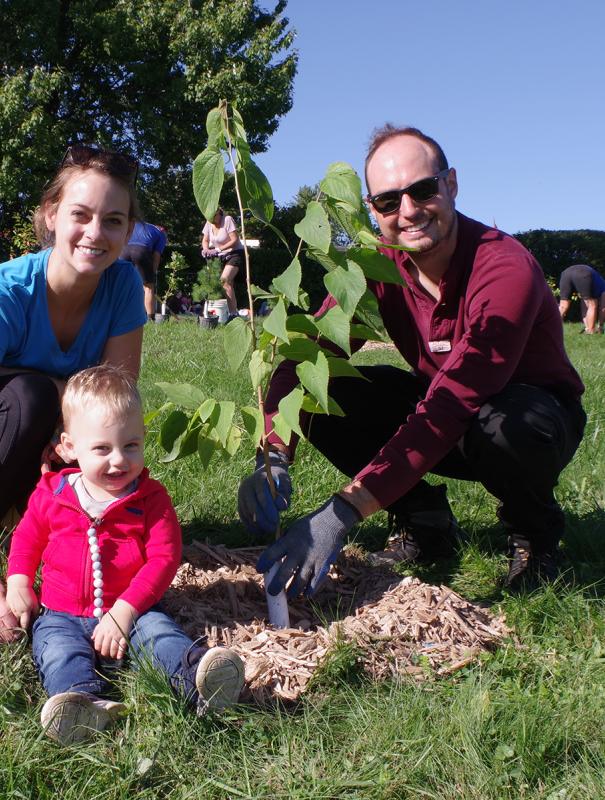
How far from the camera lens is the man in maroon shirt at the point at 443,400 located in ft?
7.95

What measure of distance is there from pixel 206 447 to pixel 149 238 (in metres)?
8.37

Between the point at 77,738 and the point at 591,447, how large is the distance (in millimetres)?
3637

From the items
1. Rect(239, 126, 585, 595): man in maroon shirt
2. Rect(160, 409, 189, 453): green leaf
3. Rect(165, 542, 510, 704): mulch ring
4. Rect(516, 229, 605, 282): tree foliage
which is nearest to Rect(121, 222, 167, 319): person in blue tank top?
Rect(239, 126, 585, 595): man in maroon shirt

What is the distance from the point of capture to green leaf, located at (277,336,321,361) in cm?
221

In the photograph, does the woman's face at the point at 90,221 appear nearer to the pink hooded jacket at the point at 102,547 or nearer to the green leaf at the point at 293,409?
the pink hooded jacket at the point at 102,547

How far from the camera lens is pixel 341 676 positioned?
211 centimetres

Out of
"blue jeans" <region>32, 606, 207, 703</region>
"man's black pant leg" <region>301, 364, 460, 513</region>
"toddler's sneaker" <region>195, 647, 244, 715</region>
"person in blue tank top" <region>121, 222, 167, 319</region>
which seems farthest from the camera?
"person in blue tank top" <region>121, 222, 167, 319</region>

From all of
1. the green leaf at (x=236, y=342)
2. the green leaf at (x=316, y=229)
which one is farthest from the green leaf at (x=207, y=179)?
the green leaf at (x=236, y=342)

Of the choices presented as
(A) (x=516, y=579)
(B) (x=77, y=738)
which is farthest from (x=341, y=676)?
(A) (x=516, y=579)

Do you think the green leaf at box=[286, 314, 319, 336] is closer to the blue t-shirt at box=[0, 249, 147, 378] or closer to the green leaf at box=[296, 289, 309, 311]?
the green leaf at box=[296, 289, 309, 311]

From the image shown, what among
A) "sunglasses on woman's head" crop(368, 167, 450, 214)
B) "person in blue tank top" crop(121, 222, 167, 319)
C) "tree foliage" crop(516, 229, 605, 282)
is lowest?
"sunglasses on woman's head" crop(368, 167, 450, 214)

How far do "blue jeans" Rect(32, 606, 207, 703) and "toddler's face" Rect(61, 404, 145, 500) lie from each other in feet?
1.18

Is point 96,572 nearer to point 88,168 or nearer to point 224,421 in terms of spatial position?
point 224,421

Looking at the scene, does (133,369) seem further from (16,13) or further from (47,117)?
(16,13)
